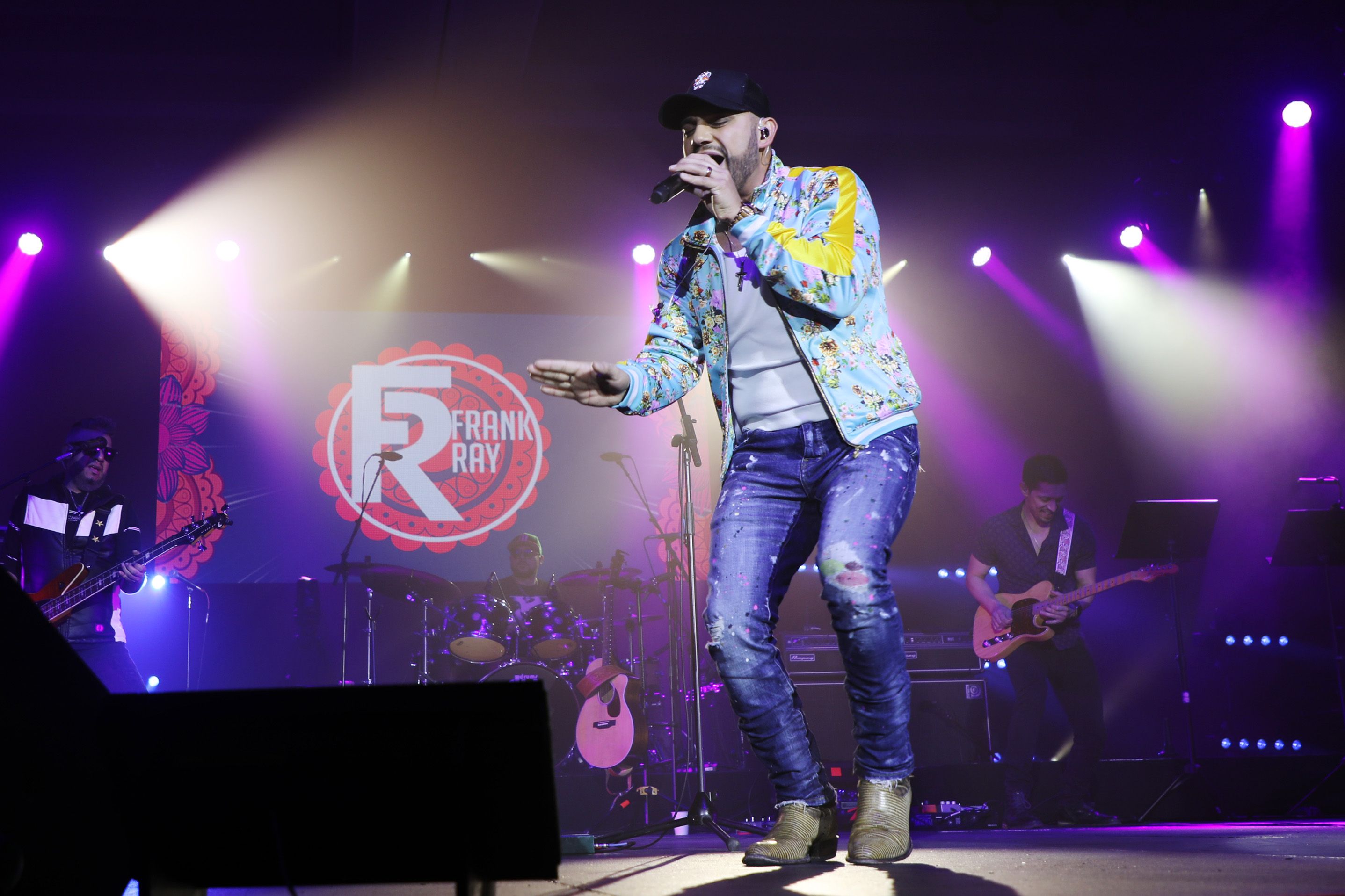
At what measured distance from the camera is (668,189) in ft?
9.20

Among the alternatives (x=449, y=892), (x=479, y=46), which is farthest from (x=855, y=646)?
(x=479, y=46)

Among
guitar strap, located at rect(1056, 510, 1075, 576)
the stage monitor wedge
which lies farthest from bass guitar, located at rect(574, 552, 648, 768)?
the stage monitor wedge

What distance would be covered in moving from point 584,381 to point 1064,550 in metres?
4.96

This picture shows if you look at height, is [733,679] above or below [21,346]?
below

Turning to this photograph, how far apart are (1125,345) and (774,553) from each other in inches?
302

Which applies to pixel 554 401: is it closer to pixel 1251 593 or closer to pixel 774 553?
pixel 1251 593

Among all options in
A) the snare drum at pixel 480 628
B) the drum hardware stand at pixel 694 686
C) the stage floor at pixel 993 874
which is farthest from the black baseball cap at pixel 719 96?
the snare drum at pixel 480 628

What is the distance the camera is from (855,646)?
2.52 metres

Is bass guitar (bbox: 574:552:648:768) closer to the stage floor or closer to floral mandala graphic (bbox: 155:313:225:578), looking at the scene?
floral mandala graphic (bbox: 155:313:225:578)

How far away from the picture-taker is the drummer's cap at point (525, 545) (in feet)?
27.2

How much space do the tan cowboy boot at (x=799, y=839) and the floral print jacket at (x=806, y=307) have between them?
91 cm

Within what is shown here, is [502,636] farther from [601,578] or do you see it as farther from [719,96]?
[719,96]

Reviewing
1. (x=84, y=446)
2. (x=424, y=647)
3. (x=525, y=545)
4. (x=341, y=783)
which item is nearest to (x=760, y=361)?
(x=341, y=783)

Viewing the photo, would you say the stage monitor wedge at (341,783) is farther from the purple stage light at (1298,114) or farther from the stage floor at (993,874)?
the purple stage light at (1298,114)
